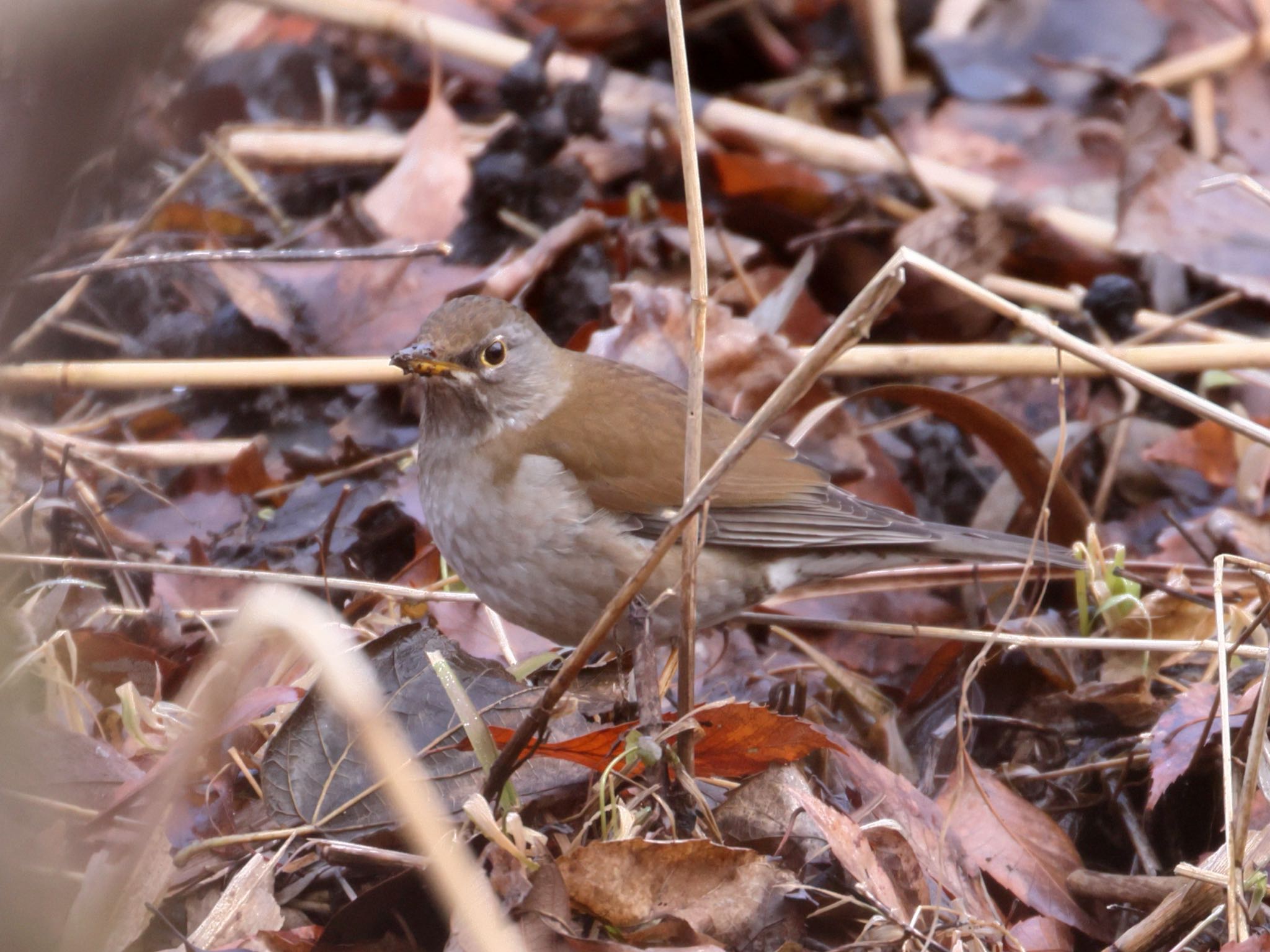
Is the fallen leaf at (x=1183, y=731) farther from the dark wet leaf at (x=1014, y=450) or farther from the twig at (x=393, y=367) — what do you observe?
the twig at (x=393, y=367)

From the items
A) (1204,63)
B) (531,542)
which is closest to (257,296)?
(531,542)

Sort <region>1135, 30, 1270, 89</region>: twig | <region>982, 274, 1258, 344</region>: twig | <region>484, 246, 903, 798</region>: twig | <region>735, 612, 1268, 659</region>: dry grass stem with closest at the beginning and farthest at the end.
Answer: <region>484, 246, 903, 798</region>: twig < <region>735, 612, 1268, 659</region>: dry grass stem < <region>982, 274, 1258, 344</region>: twig < <region>1135, 30, 1270, 89</region>: twig

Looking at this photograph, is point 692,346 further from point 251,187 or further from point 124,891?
point 251,187

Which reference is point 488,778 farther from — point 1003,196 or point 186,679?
point 1003,196

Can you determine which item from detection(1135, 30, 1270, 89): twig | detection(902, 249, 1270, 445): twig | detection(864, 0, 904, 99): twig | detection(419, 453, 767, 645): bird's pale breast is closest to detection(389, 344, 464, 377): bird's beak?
detection(419, 453, 767, 645): bird's pale breast

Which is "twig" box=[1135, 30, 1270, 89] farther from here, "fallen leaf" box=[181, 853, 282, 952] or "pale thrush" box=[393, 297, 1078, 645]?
"fallen leaf" box=[181, 853, 282, 952]

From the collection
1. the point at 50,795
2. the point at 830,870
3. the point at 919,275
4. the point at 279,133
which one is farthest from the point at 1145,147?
the point at 50,795
